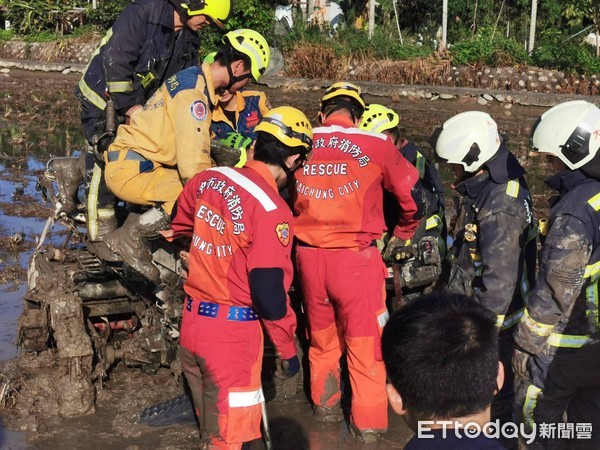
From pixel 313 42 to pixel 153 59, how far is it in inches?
810

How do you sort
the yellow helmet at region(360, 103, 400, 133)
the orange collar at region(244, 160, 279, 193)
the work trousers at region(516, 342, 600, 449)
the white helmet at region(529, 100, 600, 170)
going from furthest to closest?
the yellow helmet at region(360, 103, 400, 133), the work trousers at region(516, 342, 600, 449), the white helmet at region(529, 100, 600, 170), the orange collar at region(244, 160, 279, 193)

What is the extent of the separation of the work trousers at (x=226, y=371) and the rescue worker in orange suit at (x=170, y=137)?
1.32 meters

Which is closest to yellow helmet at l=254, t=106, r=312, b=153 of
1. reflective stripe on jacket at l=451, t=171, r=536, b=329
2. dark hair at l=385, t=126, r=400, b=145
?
reflective stripe on jacket at l=451, t=171, r=536, b=329

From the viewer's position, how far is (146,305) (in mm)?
7121

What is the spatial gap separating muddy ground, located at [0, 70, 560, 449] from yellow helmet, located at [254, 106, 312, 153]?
1.78 metres

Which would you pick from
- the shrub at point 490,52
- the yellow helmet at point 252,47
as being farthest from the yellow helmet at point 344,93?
the shrub at point 490,52

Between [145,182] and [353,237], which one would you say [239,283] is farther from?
[145,182]

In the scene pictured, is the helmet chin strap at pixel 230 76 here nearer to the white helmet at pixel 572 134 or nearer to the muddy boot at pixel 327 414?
the white helmet at pixel 572 134

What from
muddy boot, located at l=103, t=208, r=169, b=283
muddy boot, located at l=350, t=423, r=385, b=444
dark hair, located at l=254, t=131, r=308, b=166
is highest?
dark hair, located at l=254, t=131, r=308, b=166

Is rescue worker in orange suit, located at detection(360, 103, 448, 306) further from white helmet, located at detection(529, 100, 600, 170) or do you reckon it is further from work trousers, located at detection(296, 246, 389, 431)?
white helmet, located at detection(529, 100, 600, 170)

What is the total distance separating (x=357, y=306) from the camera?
6023mm

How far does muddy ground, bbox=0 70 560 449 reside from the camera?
6.12 metres

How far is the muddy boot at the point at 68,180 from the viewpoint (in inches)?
287

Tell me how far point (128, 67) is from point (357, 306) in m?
2.77
